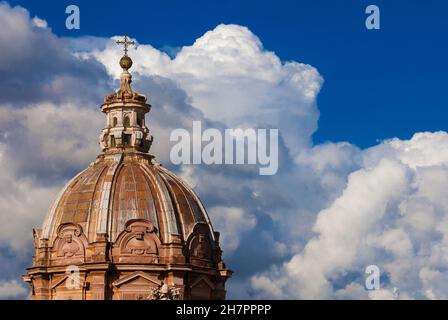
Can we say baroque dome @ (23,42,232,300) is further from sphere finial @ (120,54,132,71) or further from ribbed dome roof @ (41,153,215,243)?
sphere finial @ (120,54,132,71)

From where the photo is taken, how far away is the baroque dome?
381ft

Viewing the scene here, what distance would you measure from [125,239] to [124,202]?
2.99 m

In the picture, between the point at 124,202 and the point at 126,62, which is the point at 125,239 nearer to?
the point at 124,202

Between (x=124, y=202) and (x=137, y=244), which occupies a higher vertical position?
(x=124, y=202)

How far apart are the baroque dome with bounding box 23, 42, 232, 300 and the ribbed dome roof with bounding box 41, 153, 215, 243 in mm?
73

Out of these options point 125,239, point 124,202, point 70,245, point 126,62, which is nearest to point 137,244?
point 125,239

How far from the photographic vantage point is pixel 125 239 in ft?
383

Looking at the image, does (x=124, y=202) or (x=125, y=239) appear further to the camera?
(x=124, y=202)

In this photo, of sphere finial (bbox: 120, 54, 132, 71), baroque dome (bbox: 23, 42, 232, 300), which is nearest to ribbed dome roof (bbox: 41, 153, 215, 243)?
baroque dome (bbox: 23, 42, 232, 300)

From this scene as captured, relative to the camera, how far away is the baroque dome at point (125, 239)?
381 feet

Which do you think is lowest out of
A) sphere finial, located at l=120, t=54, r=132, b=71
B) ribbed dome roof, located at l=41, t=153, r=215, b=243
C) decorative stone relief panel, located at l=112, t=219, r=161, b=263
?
Result: decorative stone relief panel, located at l=112, t=219, r=161, b=263

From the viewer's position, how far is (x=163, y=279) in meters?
117
